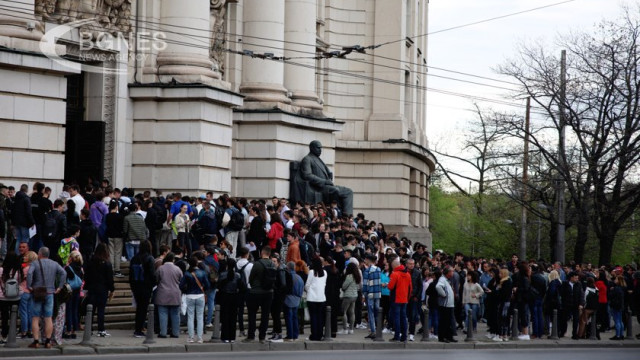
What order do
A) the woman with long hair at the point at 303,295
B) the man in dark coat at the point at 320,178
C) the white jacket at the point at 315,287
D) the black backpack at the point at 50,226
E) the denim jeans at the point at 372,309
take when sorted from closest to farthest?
the black backpack at the point at 50,226
the white jacket at the point at 315,287
the woman with long hair at the point at 303,295
the denim jeans at the point at 372,309
the man in dark coat at the point at 320,178

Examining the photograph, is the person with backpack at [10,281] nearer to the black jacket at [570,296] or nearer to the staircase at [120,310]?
the staircase at [120,310]

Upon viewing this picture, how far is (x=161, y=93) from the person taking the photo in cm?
3559

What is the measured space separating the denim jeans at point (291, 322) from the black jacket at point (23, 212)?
5.25 meters

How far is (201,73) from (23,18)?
7147 mm

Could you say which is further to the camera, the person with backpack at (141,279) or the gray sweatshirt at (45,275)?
the person with backpack at (141,279)

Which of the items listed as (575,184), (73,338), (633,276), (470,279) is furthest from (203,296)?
(575,184)

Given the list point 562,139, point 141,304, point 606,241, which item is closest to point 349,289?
point 141,304

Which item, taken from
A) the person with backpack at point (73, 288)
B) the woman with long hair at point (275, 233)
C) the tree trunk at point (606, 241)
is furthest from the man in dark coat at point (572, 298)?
the tree trunk at point (606, 241)

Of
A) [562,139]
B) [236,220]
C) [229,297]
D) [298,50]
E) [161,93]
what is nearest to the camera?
[229,297]

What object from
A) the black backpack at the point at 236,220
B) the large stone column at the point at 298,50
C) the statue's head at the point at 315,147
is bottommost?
the black backpack at the point at 236,220

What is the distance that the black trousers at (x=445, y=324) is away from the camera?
28.4 m

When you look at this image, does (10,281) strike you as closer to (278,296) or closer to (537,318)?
(278,296)

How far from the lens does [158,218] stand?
27859mm

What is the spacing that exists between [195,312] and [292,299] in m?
1.93
